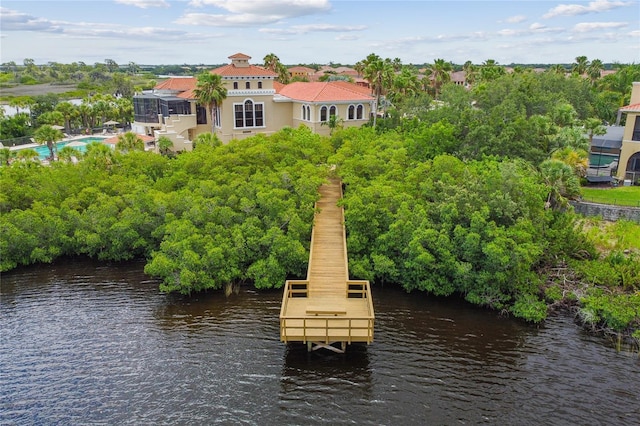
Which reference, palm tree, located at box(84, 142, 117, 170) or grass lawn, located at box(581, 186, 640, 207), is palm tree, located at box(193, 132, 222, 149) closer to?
palm tree, located at box(84, 142, 117, 170)

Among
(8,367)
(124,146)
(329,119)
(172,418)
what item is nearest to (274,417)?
(172,418)

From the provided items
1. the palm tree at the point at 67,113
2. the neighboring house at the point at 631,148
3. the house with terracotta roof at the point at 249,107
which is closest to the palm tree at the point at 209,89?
the house with terracotta roof at the point at 249,107

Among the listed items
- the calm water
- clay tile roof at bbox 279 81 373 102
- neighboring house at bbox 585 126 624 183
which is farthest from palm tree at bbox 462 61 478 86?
the calm water

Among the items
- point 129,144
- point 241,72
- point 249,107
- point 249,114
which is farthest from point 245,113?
point 129,144

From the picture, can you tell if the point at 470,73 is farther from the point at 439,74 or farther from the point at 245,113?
the point at 245,113

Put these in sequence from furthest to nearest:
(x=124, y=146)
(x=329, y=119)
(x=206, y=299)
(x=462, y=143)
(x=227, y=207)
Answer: (x=329, y=119) → (x=124, y=146) → (x=462, y=143) → (x=227, y=207) → (x=206, y=299)

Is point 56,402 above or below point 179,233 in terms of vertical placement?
below

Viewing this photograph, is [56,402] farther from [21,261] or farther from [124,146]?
[124,146]
